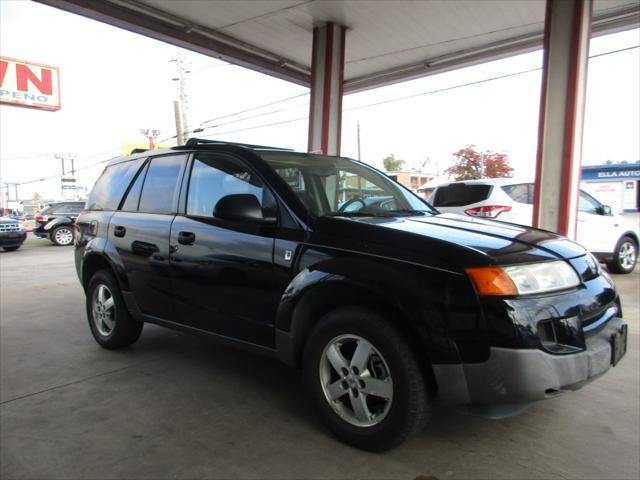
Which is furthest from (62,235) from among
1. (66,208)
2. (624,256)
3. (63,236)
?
(624,256)

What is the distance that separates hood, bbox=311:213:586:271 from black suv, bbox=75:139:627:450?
0.01m

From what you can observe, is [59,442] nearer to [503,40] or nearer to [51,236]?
[503,40]

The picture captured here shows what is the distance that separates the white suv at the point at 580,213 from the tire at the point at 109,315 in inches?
240

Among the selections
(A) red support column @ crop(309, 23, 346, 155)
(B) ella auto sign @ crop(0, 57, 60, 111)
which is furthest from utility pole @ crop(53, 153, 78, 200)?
→ (A) red support column @ crop(309, 23, 346, 155)

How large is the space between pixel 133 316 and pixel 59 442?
143 centimetres

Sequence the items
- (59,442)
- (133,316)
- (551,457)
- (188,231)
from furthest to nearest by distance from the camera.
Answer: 1. (133,316)
2. (188,231)
3. (59,442)
4. (551,457)

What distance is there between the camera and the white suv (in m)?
8.19

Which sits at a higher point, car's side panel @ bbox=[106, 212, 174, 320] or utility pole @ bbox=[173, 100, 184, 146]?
utility pole @ bbox=[173, 100, 184, 146]

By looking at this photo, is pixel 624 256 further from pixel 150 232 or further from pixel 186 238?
pixel 150 232

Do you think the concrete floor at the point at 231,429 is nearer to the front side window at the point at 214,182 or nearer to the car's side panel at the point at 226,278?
the car's side panel at the point at 226,278

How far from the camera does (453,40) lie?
10.3 metres

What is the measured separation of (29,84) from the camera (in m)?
27.1

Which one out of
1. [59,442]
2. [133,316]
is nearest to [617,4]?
[133,316]

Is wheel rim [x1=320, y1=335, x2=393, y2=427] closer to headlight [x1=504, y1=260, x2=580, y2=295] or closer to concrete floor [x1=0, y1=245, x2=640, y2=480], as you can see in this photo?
concrete floor [x1=0, y1=245, x2=640, y2=480]
